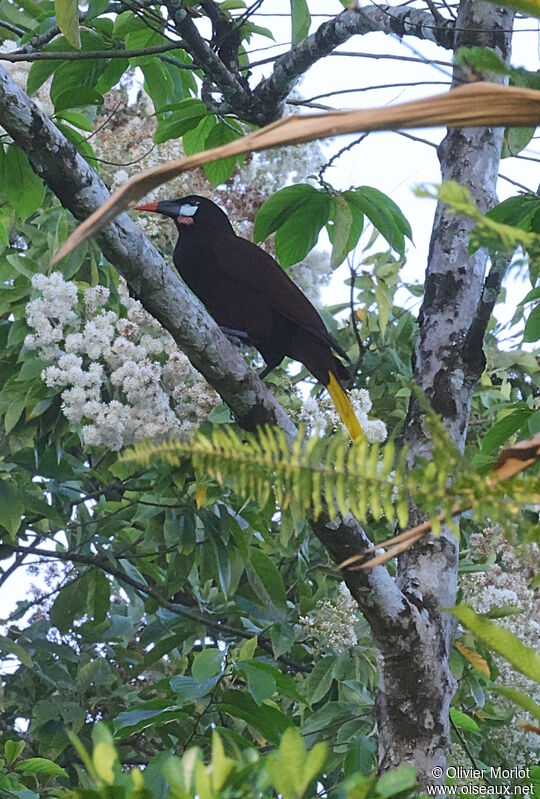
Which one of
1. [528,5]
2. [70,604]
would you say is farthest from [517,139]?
[528,5]

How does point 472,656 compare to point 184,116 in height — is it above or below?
below

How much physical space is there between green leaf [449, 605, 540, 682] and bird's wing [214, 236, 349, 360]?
1974 millimetres

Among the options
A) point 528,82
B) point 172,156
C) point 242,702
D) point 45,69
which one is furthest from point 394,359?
point 528,82

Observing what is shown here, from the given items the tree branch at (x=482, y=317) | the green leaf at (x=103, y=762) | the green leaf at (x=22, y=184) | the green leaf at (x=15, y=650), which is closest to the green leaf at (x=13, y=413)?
the green leaf at (x=22, y=184)

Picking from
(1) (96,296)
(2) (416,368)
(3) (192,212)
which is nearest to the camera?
(2) (416,368)

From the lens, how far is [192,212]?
250cm

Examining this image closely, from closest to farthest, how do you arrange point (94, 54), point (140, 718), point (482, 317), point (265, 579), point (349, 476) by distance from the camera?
point (349, 476)
point (140, 718)
point (482, 317)
point (94, 54)
point (265, 579)

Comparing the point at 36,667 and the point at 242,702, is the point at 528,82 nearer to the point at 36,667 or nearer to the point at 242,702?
the point at 242,702

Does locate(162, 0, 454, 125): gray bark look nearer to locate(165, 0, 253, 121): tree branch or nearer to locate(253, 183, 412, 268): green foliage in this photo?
locate(165, 0, 253, 121): tree branch

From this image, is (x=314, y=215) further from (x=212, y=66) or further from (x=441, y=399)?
(x=441, y=399)

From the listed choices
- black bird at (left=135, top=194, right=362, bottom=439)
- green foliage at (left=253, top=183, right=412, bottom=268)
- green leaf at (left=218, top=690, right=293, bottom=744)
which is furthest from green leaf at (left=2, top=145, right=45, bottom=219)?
green leaf at (left=218, top=690, right=293, bottom=744)

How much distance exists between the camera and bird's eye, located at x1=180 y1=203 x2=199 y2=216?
2.50 m

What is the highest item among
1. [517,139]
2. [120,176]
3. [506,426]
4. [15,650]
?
[120,176]

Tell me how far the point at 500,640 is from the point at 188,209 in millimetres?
2178
